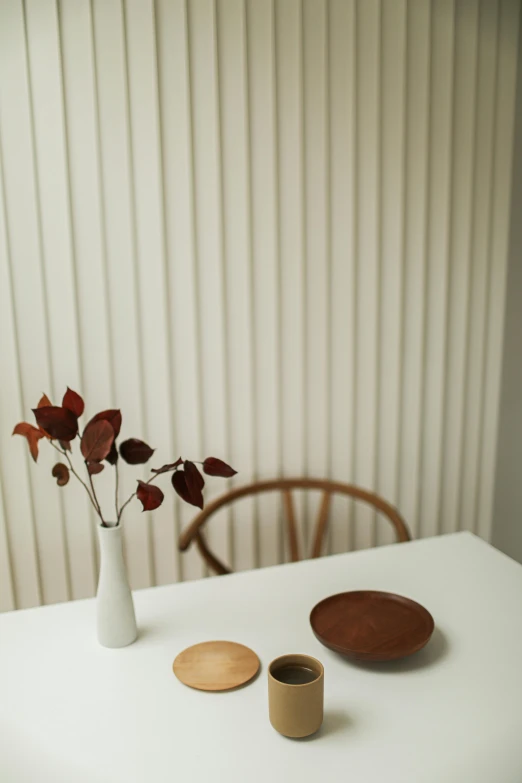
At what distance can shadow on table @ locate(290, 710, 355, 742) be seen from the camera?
0.93 meters

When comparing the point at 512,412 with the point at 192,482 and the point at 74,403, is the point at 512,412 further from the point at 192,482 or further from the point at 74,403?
the point at 74,403

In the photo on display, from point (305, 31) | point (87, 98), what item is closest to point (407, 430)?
point (305, 31)

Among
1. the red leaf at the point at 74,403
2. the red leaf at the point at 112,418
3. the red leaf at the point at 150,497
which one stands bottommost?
the red leaf at the point at 150,497

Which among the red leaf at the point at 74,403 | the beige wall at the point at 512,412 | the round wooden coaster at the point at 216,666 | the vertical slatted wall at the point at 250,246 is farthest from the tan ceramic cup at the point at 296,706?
the beige wall at the point at 512,412

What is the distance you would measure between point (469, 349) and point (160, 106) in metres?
1.26

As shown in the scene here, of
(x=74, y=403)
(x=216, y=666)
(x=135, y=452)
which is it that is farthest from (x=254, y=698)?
(x=74, y=403)

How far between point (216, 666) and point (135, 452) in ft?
1.33

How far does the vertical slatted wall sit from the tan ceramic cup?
3.29 ft

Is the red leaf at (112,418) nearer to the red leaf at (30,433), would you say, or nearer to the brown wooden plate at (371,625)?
the red leaf at (30,433)

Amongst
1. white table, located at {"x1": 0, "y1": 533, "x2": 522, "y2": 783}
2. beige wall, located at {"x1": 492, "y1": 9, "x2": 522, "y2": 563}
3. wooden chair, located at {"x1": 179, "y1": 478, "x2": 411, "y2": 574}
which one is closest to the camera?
white table, located at {"x1": 0, "y1": 533, "x2": 522, "y2": 783}

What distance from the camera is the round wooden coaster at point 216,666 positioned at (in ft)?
3.42

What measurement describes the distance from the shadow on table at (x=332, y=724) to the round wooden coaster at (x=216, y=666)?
0.49 feet

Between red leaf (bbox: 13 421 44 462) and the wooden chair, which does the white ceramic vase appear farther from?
the wooden chair

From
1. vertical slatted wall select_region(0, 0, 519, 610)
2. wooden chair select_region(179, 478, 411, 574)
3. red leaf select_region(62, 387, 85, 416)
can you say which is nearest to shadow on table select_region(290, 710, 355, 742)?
red leaf select_region(62, 387, 85, 416)
